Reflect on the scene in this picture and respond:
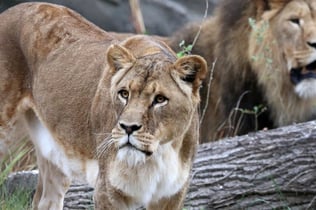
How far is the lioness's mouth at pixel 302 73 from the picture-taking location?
20.1ft

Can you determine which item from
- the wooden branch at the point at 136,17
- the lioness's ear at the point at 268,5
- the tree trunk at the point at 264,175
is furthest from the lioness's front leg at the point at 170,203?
the wooden branch at the point at 136,17

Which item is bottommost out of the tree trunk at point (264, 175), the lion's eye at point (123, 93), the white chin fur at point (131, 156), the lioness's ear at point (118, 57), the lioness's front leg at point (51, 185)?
the lioness's front leg at point (51, 185)

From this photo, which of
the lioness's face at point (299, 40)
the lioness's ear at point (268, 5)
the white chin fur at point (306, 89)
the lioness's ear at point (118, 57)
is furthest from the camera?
the lioness's ear at point (268, 5)

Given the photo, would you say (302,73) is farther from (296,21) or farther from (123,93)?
(123,93)

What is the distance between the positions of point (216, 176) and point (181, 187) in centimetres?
98

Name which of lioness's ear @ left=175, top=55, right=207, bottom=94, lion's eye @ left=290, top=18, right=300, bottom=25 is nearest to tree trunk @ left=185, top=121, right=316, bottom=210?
lion's eye @ left=290, top=18, right=300, bottom=25

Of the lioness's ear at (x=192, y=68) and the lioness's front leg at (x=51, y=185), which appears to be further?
the lioness's front leg at (x=51, y=185)

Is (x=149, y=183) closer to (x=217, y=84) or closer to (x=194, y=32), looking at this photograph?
(x=217, y=84)

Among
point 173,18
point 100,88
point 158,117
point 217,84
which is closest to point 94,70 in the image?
point 100,88

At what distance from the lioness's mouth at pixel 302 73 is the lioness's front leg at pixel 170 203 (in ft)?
6.39

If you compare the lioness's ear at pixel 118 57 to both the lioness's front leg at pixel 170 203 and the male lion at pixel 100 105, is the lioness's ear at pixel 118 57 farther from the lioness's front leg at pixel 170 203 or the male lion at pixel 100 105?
the lioness's front leg at pixel 170 203

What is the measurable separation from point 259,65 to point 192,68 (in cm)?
259

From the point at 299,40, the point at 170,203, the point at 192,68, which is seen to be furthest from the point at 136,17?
the point at 192,68

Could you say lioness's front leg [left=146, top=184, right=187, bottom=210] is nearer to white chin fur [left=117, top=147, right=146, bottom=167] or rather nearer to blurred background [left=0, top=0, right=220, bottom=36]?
white chin fur [left=117, top=147, right=146, bottom=167]
